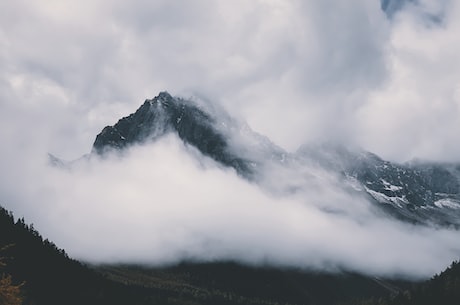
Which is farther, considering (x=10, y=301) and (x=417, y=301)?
(x=417, y=301)

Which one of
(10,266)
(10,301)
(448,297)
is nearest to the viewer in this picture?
(10,301)

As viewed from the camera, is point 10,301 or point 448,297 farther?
point 448,297

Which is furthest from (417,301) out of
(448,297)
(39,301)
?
(39,301)

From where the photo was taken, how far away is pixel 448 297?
178 m

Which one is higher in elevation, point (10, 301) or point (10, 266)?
point (10, 266)

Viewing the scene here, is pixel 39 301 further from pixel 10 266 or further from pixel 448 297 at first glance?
pixel 448 297

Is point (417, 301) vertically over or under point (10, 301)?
over

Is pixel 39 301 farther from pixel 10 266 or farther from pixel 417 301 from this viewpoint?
pixel 417 301

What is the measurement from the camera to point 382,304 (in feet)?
648

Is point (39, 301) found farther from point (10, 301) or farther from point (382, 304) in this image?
point (10, 301)

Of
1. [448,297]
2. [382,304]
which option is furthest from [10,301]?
[382,304]

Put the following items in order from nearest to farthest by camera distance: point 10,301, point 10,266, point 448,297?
point 10,301 < point 448,297 < point 10,266

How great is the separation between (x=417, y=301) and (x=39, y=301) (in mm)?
122279

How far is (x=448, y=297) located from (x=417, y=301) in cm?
1059
